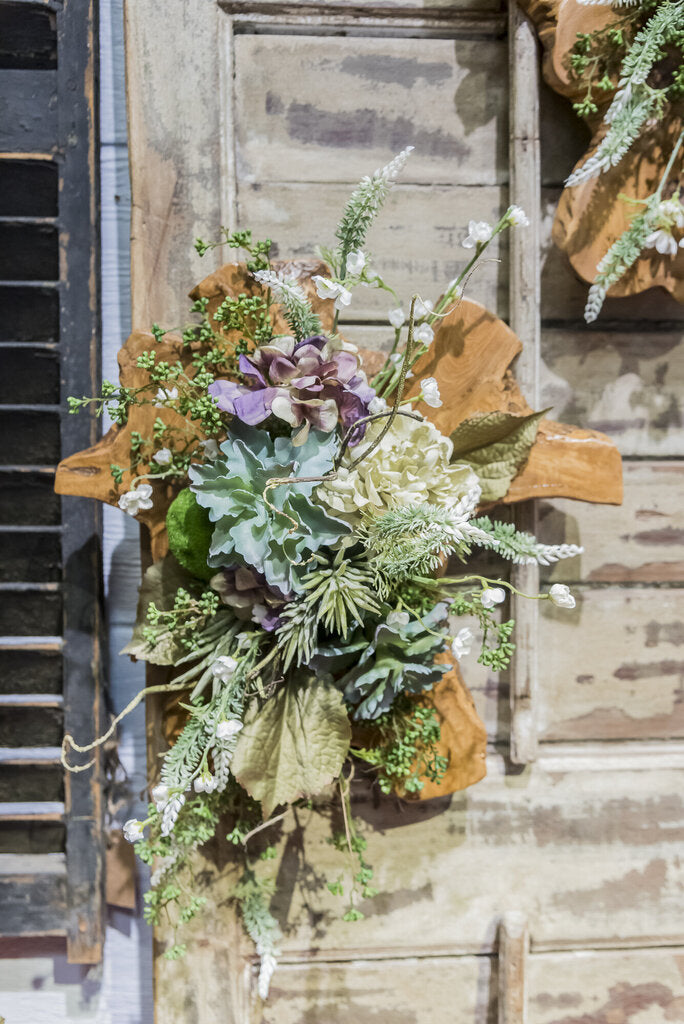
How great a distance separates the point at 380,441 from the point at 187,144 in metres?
0.57

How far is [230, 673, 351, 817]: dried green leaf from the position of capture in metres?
0.86

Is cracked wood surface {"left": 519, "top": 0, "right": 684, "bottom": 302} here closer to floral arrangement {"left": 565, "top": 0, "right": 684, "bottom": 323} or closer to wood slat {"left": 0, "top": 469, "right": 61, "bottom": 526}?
floral arrangement {"left": 565, "top": 0, "right": 684, "bottom": 323}

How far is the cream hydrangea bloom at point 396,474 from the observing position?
0.77m

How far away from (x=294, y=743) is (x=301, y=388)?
0.48 m

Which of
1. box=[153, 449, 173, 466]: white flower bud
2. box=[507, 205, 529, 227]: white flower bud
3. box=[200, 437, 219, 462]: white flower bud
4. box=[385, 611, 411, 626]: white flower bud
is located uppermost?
box=[507, 205, 529, 227]: white flower bud

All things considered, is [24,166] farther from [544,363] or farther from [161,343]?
[544,363]

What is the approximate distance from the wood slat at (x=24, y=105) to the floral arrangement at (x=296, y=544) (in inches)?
16.2

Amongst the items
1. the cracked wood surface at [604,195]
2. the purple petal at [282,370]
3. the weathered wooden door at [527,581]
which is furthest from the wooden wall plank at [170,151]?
the cracked wood surface at [604,195]

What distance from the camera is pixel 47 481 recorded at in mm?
1123

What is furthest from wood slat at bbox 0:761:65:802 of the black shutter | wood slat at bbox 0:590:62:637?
wood slat at bbox 0:590:62:637

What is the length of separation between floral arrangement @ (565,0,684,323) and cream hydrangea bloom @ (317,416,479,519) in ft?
1.16

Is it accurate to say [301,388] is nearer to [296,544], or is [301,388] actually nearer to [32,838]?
[296,544]

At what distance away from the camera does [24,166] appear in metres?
1.07

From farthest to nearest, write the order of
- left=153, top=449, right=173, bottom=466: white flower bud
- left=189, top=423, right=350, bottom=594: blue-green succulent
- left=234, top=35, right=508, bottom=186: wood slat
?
1. left=234, top=35, right=508, bottom=186: wood slat
2. left=153, top=449, right=173, bottom=466: white flower bud
3. left=189, top=423, right=350, bottom=594: blue-green succulent
